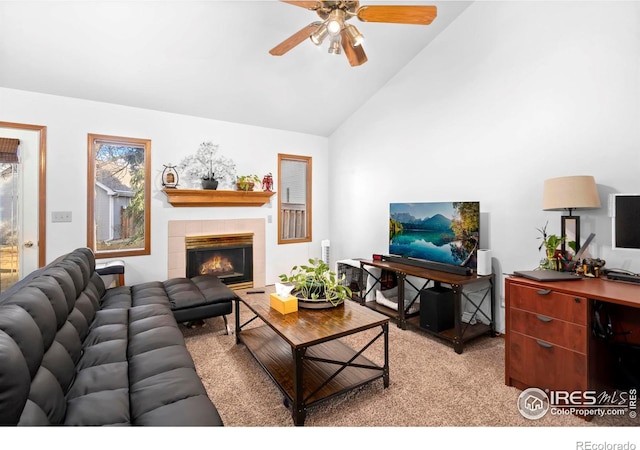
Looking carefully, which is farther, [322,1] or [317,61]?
[317,61]

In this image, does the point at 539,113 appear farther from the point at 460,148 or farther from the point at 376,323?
the point at 376,323

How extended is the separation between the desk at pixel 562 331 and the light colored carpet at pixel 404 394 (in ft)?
0.64

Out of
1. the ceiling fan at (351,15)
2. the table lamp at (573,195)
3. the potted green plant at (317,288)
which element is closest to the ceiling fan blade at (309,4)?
the ceiling fan at (351,15)

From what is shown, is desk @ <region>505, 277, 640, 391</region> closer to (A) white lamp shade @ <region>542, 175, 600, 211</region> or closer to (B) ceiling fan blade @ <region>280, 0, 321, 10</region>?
(A) white lamp shade @ <region>542, 175, 600, 211</region>

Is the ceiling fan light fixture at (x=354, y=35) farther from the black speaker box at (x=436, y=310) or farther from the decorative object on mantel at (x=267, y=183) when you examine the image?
the decorative object on mantel at (x=267, y=183)

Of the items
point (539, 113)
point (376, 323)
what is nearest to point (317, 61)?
point (539, 113)

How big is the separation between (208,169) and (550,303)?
4.07 m

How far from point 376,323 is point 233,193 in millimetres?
3013

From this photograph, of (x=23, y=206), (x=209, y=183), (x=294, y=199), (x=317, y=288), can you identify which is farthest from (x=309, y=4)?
(x=23, y=206)

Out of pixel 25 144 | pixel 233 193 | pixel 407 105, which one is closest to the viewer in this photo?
pixel 25 144

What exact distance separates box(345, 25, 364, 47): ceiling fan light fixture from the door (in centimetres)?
344

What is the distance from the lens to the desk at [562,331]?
5.61ft

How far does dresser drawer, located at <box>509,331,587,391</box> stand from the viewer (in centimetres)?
175
